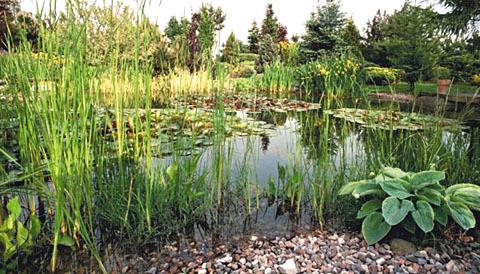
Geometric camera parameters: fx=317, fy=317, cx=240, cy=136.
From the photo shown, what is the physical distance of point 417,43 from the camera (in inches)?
349

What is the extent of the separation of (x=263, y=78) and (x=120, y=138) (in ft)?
24.4

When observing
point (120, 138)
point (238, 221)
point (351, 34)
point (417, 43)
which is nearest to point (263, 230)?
point (238, 221)

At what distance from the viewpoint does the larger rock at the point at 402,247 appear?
1355 mm

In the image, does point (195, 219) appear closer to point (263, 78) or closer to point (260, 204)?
point (260, 204)

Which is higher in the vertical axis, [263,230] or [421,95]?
[421,95]

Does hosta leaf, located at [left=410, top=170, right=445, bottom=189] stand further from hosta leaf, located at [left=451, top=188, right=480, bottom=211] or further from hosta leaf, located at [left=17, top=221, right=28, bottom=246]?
hosta leaf, located at [left=17, top=221, right=28, bottom=246]

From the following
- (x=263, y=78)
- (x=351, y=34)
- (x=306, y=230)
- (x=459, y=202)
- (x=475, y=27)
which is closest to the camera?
Answer: (x=459, y=202)

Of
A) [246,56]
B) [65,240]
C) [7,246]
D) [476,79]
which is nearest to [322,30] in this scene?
[476,79]

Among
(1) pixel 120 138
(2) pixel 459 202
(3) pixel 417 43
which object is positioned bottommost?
(2) pixel 459 202

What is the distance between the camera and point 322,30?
16.2 metres

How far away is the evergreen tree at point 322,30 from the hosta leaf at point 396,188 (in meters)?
15.4

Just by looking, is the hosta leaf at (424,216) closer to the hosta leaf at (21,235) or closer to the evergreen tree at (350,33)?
the hosta leaf at (21,235)

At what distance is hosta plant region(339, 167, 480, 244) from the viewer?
1319 mm

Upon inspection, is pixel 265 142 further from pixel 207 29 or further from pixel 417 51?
pixel 417 51
